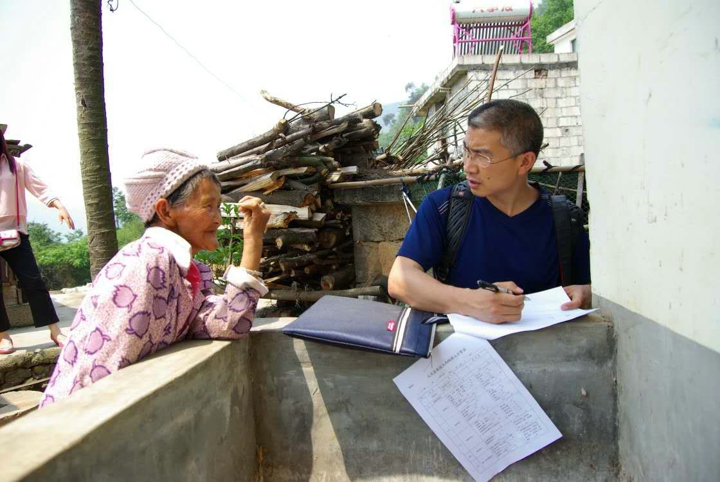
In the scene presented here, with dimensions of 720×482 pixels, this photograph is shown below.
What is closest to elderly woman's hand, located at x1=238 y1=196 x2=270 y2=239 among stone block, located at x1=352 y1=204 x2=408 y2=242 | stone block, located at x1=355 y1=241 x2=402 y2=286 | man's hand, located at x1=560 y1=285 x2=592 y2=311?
man's hand, located at x1=560 y1=285 x2=592 y2=311

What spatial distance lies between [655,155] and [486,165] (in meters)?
0.83

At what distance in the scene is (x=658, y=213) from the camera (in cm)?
137

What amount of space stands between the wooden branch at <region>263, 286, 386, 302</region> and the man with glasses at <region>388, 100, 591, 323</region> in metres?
3.55

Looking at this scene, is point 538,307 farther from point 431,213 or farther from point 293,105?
point 293,105

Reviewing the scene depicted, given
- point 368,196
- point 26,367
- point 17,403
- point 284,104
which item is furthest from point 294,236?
point 17,403

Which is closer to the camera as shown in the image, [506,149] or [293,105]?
[506,149]

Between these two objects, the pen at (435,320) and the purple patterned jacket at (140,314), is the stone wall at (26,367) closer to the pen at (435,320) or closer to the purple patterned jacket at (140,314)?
the purple patterned jacket at (140,314)

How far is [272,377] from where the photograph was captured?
186 centimetres

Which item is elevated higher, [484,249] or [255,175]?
[255,175]

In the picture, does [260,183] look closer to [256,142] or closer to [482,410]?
[256,142]

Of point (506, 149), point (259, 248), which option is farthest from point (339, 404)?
point (506, 149)

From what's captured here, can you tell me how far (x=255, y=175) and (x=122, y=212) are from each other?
80.8 ft

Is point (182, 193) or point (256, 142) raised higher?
point (256, 142)

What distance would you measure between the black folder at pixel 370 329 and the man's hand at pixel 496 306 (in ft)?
0.55
